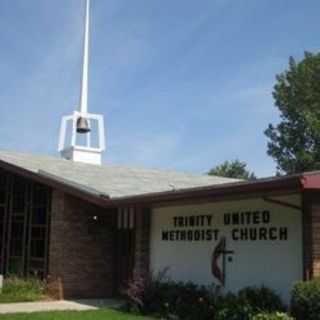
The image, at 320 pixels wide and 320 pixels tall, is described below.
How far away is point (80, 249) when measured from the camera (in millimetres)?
19281

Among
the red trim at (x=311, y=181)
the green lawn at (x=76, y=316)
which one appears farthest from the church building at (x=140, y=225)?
the green lawn at (x=76, y=316)

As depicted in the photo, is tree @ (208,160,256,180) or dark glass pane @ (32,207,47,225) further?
tree @ (208,160,256,180)

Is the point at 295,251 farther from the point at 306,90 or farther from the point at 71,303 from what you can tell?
the point at 306,90

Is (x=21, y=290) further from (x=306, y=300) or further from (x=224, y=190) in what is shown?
(x=306, y=300)

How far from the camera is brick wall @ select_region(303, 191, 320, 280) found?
39.9ft

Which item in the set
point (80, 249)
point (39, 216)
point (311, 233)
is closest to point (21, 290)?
point (80, 249)

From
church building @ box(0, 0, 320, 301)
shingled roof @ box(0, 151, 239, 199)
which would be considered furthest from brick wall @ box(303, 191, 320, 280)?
shingled roof @ box(0, 151, 239, 199)

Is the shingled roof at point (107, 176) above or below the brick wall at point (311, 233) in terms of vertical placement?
above

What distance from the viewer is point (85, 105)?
86.7ft

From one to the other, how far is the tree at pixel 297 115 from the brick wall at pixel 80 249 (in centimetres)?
2760

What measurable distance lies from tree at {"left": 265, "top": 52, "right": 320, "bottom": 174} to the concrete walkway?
29.7 meters

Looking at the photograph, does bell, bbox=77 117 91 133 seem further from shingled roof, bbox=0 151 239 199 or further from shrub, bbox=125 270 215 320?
shrub, bbox=125 270 215 320

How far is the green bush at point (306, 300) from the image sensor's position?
1111 centimetres

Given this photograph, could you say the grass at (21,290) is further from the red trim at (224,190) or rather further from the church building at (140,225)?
the red trim at (224,190)
